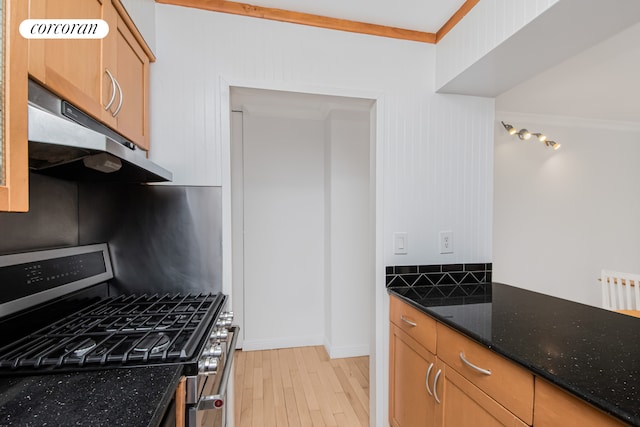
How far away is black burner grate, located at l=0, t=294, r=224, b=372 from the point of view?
0.75m

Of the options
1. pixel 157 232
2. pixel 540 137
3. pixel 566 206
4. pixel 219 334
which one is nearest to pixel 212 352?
pixel 219 334

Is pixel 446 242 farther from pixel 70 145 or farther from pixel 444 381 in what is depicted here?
pixel 70 145

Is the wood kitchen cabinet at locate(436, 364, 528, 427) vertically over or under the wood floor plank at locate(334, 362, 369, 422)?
over

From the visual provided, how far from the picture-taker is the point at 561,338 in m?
0.96

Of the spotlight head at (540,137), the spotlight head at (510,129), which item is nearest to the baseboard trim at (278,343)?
the spotlight head at (510,129)

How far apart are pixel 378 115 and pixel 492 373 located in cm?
133

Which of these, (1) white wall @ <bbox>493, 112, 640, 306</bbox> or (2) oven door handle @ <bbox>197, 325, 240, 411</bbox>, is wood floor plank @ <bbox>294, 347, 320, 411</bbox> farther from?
(1) white wall @ <bbox>493, 112, 640, 306</bbox>

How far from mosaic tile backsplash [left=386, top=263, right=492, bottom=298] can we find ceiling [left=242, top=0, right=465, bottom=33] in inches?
54.4

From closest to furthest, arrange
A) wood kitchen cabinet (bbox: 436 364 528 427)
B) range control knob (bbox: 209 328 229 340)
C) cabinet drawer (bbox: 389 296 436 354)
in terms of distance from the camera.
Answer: wood kitchen cabinet (bbox: 436 364 528 427)
range control knob (bbox: 209 328 229 340)
cabinet drawer (bbox: 389 296 436 354)

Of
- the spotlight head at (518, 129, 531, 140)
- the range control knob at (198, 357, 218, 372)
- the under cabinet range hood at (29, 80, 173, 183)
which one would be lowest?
the range control knob at (198, 357, 218, 372)

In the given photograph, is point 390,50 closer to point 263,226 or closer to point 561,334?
point 561,334

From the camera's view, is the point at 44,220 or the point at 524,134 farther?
the point at 524,134

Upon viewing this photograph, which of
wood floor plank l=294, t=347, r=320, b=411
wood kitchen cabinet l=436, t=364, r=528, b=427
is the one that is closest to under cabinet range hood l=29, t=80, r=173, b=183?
wood kitchen cabinet l=436, t=364, r=528, b=427

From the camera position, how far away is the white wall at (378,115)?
1455 millimetres
